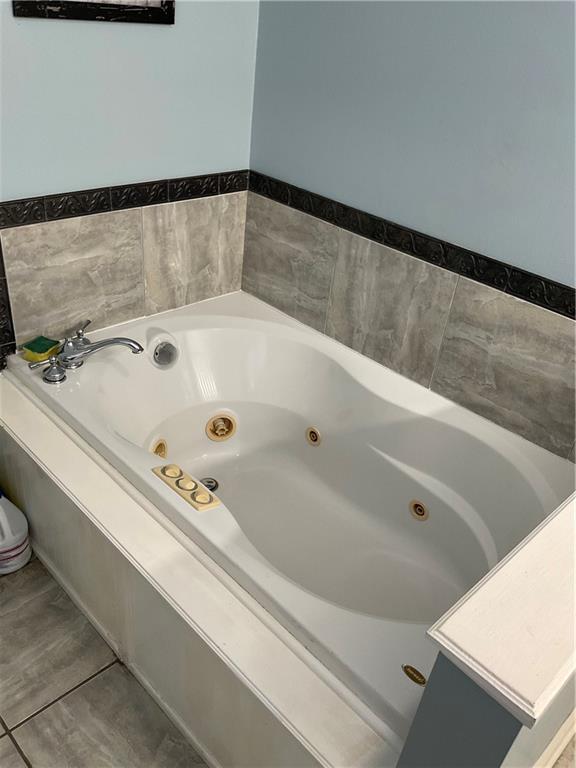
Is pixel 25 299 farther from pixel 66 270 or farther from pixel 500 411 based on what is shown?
pixel 500 411

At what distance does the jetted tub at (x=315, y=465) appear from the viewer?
4.82ft

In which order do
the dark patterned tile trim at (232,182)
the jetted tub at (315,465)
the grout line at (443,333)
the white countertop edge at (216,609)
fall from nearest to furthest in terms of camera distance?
the white countertop edge at (216,609) → the jetted tub at (315,465) → the grout line at (443,333) → the dark patterned tile trim at (232,182)

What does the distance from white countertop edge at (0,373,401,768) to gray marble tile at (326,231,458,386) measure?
905 mm

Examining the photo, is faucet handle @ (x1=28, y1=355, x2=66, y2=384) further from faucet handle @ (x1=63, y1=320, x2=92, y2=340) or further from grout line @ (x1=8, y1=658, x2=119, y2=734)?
grout line @ (x1=8, y1=658, x2=119, y2=734)

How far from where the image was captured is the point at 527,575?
963mm

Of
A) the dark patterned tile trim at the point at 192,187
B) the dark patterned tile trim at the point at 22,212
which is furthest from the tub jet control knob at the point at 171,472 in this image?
the dark patterned tile trim at the point at 192,187

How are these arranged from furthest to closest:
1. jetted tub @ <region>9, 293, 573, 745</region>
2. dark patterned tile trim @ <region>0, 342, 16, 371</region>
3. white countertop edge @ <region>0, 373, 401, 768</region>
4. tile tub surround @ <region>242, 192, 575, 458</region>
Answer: dark patterned tile trim @ <region>0, 342, 16, 371</region> → tile tub surround @ <region>242, 192, 575, 458</region> → jetted tub @ <region>9, 293, 573, 745</region> → white countertop edge @ <region>0, 373, 401, 768</region>

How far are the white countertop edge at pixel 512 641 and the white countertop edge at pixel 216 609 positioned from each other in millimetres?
384

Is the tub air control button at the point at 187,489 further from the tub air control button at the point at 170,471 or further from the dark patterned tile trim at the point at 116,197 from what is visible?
the dark patterned tile trim at the point at 116,197

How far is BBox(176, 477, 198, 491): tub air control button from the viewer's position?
5.02 feet

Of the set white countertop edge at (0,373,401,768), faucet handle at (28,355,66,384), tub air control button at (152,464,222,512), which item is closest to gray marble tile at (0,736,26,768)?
white countertop edge at (0,373,401,768)

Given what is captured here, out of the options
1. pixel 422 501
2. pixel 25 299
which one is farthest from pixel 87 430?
pixel 422 501

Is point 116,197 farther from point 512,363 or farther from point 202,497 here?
point 512,363

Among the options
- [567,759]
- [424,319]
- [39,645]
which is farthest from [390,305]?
[39,645]
